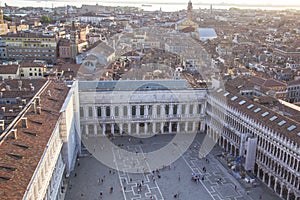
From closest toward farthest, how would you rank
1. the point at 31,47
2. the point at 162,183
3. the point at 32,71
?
1. the point at 162,183
2. the point at 32,71
3. the point at 31,47

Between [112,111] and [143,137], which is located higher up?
[112,111]

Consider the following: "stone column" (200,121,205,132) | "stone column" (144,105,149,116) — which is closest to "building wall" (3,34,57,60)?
"stone column" (144,105,149,116)

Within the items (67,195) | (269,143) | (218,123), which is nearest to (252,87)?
(218,123)

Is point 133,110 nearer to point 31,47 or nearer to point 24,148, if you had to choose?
point 24,148

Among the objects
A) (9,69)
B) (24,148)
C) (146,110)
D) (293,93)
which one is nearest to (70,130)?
(24,148)

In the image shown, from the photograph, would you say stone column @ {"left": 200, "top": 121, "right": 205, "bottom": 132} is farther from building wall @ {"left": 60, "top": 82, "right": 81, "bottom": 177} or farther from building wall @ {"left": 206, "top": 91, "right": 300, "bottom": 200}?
building wall @ {"left": 60, "top": 82, "right": 81, "bottom": 177}

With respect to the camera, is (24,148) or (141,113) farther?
(141,113)
